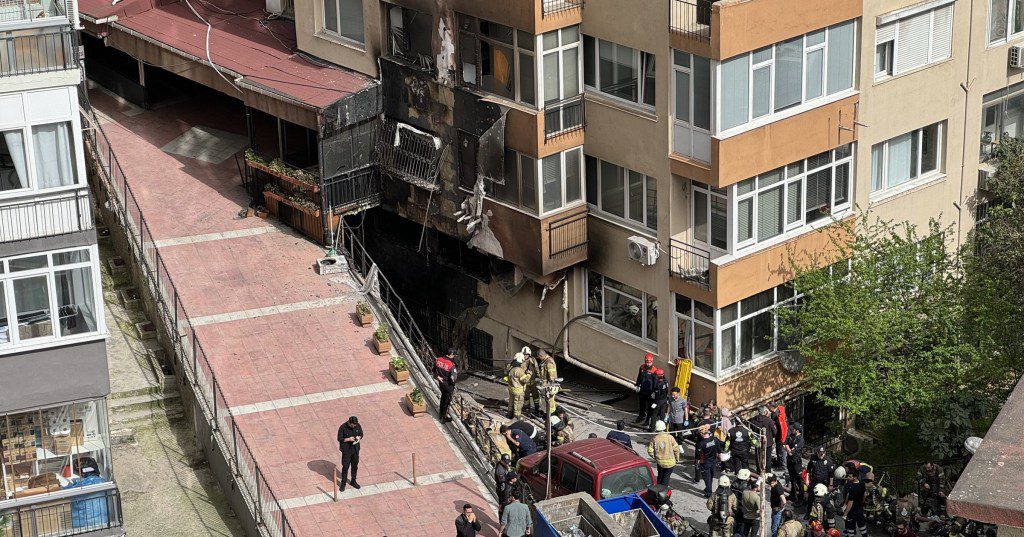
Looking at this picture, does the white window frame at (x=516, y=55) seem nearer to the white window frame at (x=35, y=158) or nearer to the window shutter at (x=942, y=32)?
the window shutter at (x=942, y=32)

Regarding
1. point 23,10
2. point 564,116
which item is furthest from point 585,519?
point 23,10

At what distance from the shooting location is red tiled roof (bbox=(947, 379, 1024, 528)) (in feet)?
82.5

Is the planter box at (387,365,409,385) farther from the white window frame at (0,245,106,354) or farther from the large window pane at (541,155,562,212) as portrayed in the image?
the white window frame at (0,245,106,354)

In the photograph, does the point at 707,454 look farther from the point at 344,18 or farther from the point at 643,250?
the point at 344,18

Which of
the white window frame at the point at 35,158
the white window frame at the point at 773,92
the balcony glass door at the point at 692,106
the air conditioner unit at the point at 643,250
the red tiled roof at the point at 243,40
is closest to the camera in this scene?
the white window frame at the point at 35,158

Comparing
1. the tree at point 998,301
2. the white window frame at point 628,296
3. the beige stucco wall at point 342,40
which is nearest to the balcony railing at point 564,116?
the white window frame at point 628,296

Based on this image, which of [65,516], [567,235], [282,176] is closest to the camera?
[65,516]

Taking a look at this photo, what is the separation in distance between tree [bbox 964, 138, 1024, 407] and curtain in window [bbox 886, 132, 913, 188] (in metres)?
2.47

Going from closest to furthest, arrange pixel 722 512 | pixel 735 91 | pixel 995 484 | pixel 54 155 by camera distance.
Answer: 1. pixel 995 484
2. pixel 54 155
3. pixel 722 512
4. pixel 735 91

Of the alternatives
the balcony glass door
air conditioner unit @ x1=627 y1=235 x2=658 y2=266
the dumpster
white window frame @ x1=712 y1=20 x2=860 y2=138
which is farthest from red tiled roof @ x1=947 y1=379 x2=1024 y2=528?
air conditioner unit @ x1=627 y1=235 x2=658 y2=266

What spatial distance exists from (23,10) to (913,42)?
19.6m

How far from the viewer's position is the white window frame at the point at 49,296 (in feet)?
108

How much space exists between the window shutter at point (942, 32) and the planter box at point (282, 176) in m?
14.9

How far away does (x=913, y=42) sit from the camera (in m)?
40.7
